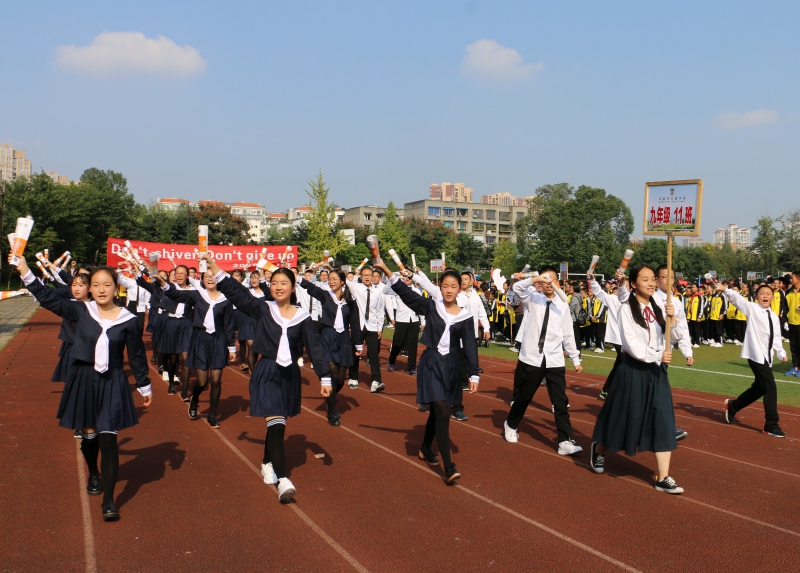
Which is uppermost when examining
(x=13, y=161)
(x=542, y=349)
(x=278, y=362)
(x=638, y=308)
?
(x=13, y=161)

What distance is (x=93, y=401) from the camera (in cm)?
511

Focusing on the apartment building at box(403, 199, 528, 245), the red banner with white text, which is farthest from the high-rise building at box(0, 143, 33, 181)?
the red banner with white text

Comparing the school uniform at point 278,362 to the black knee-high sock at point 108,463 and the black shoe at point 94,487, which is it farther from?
the black shoe at point 94,487

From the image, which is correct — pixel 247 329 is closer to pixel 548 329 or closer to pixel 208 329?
pixel 208 329

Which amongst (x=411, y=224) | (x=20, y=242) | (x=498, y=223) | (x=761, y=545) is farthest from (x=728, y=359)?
(x=498, y=223)

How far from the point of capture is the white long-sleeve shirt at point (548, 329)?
24.2 ft

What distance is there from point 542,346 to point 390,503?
2821 millimetres

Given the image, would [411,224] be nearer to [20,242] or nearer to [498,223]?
[498,223]

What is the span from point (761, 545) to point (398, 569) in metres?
2.50

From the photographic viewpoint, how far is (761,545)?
4.57 meters

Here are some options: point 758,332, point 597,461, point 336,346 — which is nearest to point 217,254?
point 336,346

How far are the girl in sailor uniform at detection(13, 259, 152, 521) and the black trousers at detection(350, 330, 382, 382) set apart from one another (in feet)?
18.4

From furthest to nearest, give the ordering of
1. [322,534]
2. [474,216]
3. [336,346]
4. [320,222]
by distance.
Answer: [474,216] → [320,222] → [336,346] → [322,534]

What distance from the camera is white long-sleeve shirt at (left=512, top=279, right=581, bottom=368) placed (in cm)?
737
